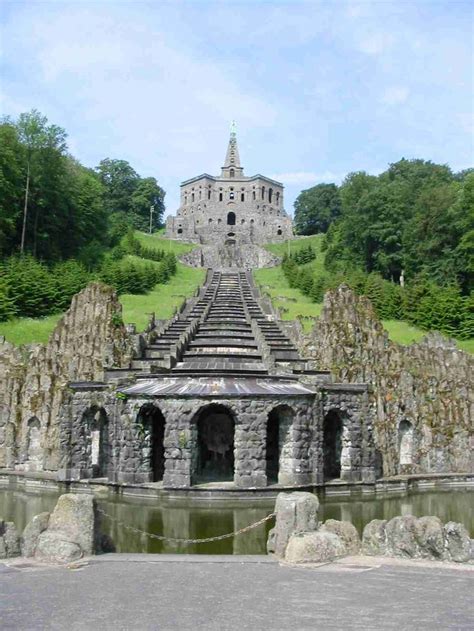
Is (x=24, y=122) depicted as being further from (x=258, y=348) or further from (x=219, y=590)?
(x=219, y=590)

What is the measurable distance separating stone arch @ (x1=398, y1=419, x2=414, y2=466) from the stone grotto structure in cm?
5

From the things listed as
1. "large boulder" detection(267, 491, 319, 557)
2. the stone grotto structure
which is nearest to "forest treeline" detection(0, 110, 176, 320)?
the stone grotto structure

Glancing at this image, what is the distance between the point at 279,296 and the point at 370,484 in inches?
1618

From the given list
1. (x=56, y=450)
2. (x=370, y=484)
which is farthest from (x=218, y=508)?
(x=56, y=450)

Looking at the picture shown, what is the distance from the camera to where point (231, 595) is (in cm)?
1004

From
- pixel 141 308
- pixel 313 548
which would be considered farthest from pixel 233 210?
pixel 313 548

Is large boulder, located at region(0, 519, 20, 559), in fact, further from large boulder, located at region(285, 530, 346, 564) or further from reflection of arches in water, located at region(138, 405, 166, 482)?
reflection of arches in water, located at region(138, 405, 166, 482)

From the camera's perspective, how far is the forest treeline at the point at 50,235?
54.8 meters

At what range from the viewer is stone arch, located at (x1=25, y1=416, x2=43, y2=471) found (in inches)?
1204

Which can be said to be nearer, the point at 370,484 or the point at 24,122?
the point at 370,484

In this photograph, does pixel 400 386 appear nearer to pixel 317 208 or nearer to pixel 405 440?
pixel 405 440

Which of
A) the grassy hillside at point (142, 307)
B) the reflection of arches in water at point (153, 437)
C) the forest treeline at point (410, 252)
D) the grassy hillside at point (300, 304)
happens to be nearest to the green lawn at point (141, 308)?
the grassy hillside at point (142, 307)

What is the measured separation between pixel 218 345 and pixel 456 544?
26190 mm

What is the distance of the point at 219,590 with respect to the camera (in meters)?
10.3
